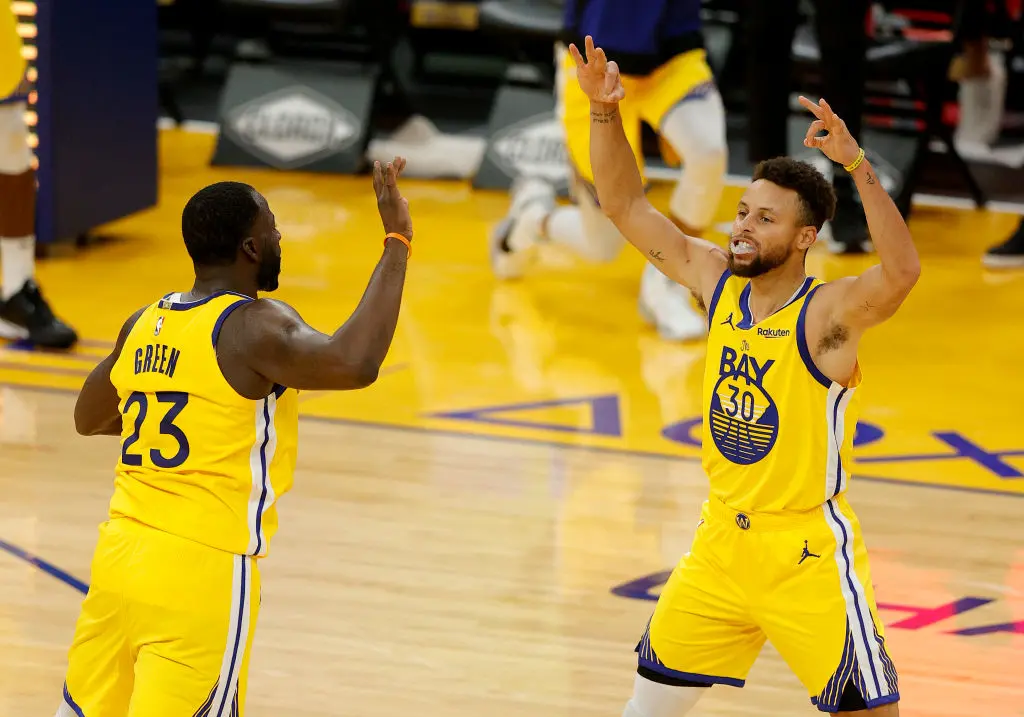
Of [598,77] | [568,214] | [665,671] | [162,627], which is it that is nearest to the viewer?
[162,627]

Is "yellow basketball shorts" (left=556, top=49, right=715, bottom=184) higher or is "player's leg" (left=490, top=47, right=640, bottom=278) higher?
"yellow basketball shorts" (left=556, top=49, right=715, bottom=184)

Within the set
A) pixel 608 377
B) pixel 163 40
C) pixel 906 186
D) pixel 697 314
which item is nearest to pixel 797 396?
pixel 608 377

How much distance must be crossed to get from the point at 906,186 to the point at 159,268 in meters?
4.14

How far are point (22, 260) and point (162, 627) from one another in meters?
4.24

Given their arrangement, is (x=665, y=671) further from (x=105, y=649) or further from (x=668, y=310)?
(x=668, y=310)

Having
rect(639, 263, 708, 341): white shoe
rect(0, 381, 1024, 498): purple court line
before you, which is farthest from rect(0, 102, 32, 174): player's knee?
rect(639, 263, 708, 341): white shoe

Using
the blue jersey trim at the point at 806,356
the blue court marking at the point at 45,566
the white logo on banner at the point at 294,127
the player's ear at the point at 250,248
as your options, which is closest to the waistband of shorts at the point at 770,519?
the blue jersey trim at the point at 806,356

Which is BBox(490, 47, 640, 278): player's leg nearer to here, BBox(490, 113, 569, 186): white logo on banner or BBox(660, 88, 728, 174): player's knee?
BBox(660, 88, 728, 174): player's knee

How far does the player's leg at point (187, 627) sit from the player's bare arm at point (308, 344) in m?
0.31

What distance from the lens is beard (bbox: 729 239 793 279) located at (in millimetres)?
3275

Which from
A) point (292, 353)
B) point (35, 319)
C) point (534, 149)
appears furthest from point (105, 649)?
point (534, 149)

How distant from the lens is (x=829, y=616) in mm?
3160

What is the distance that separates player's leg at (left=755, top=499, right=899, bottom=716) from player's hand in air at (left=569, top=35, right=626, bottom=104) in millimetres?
976

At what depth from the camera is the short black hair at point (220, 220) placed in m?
2.96
